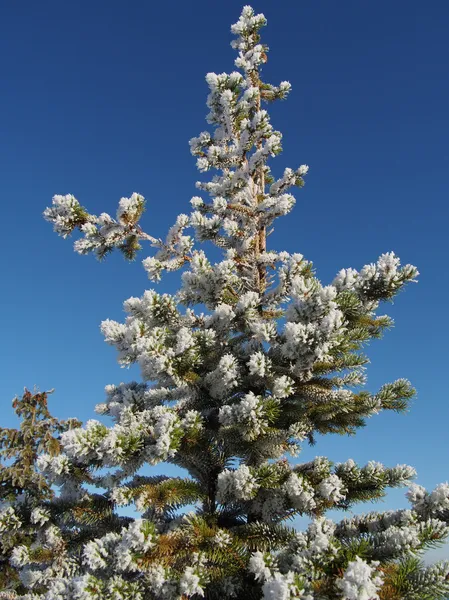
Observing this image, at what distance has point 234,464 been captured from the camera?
620 centimetres

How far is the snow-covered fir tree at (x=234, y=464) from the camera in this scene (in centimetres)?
409

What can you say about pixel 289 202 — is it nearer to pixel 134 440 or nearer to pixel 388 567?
pixel 134 440

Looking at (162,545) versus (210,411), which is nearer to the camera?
(162,545)

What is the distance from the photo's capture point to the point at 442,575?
12.1 feet

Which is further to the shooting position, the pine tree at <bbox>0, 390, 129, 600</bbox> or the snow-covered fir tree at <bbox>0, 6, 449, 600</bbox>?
the pine tree at <bbox>0, 390, 129, 600</bbox>

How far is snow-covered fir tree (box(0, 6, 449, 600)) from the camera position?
4.09 m

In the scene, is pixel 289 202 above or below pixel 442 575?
above

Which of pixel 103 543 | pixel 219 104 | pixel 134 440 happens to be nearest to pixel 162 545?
pixel 103 543

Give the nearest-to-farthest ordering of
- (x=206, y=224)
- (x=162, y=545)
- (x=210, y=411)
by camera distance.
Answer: (x=162, y=545) < (x=210, y=411) < (x=206, y=224)

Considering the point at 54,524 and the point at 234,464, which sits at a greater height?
the point at 234,464

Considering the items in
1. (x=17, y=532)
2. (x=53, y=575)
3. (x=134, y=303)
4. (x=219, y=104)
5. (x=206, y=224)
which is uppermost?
(x=219, y=104)

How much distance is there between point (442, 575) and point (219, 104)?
32.1 feet

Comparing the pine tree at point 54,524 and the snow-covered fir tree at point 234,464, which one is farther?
the pine tree at point 54,524

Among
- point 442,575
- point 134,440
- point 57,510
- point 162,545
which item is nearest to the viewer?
point 442,575
